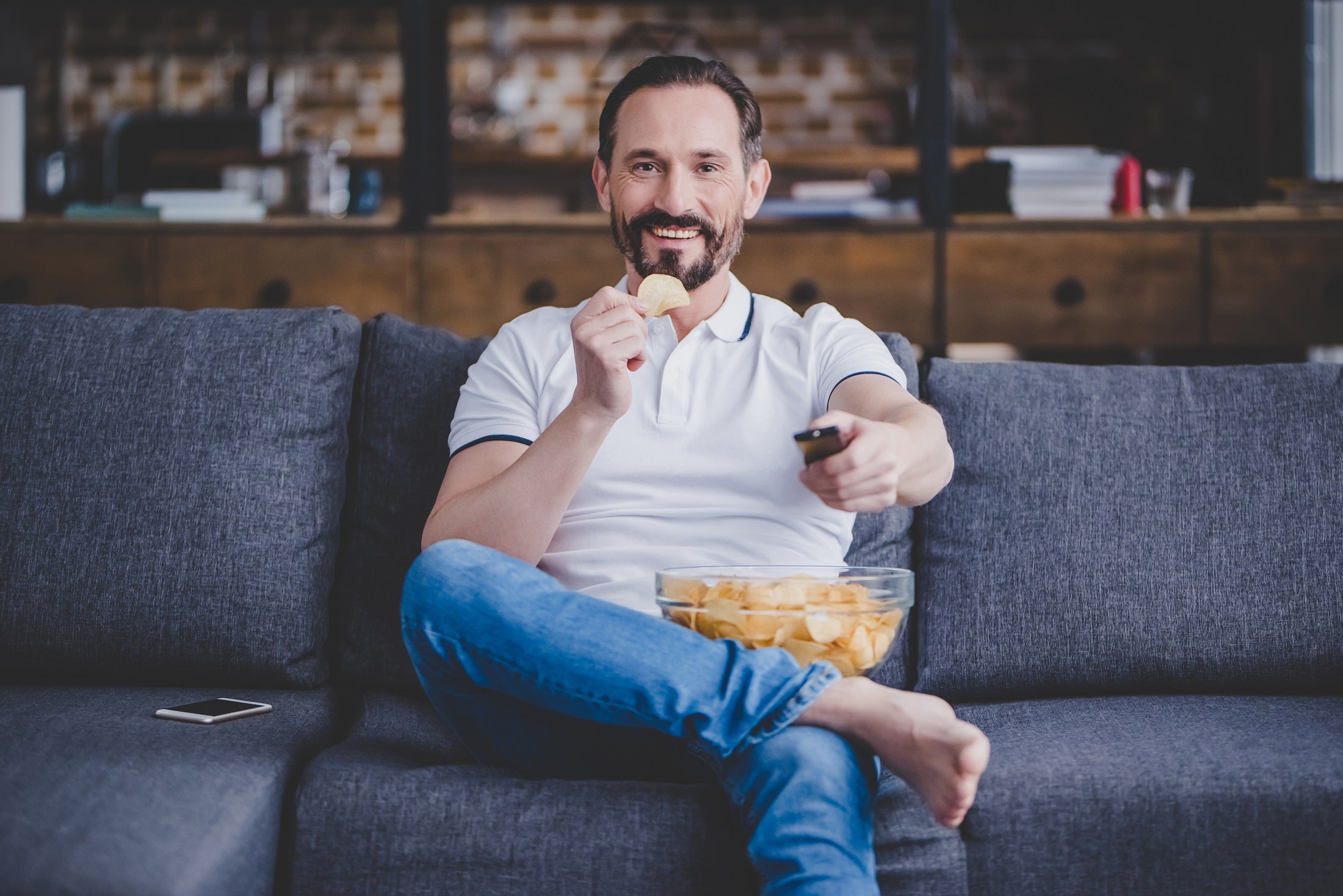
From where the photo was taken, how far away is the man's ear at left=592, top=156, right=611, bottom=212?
5.59ft

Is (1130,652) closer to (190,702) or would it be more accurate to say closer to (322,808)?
(322,808)

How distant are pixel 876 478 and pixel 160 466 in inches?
41.4

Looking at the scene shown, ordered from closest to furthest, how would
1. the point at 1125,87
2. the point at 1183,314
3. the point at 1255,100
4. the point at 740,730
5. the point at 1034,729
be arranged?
the point at 740,730
the point at 1034,729
the point at 1183,314
the point at 1255,100
the point at 1125,87

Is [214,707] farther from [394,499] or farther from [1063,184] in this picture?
[1063,184]

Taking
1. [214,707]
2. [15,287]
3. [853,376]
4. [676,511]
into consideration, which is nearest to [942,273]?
[853,376]

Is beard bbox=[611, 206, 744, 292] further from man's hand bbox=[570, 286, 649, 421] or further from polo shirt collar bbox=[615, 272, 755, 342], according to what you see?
man's hand bbox=[570, 286, 649, 421]

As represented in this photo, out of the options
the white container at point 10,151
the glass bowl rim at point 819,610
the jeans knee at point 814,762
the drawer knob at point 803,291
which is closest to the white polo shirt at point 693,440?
the glass bowl rim at point 819,610

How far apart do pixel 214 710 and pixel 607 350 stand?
704 mm

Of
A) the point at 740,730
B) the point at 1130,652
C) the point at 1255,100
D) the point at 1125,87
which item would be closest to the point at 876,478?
the point at 740,730

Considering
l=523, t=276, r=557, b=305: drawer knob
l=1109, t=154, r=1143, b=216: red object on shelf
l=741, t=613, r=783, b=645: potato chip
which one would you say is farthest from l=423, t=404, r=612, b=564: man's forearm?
l=1109, t=154, r=1143, b=216: red object on shelf

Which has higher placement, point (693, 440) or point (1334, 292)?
point (1334, 292)

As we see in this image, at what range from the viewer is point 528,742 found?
1.24 m

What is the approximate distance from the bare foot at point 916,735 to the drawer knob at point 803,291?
176 cm

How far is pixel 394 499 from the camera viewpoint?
1671 mm
